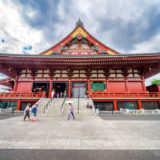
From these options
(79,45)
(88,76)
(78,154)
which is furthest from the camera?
(79,45)

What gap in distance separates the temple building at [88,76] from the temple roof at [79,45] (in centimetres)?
19

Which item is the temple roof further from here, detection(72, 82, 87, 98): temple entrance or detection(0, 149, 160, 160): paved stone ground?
detection(0, 149, 160, 160): paved stone ground

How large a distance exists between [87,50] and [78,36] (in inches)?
133

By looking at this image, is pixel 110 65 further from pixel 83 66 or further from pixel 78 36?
pixel 78 36

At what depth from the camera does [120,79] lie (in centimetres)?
1205

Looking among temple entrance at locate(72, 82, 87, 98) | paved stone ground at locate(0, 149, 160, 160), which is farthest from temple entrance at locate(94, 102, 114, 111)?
paved stone ground at locate(0, 149, 160, 160)

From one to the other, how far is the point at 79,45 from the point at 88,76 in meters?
7.55

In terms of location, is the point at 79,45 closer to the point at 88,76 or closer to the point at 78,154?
the point at 88,76

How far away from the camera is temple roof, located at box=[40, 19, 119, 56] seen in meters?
14.8

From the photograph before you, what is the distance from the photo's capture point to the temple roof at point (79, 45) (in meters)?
14.8

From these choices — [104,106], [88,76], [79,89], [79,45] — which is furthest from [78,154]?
[79,45]

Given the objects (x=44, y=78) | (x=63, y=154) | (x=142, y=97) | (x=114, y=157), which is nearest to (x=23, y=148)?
(x=63, y=154)

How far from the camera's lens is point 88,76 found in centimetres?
1243

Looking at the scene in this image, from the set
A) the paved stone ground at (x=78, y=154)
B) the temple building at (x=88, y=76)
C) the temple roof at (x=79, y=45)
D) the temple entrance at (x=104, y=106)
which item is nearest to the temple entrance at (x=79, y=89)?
the temple building at (x=88, y=76)
